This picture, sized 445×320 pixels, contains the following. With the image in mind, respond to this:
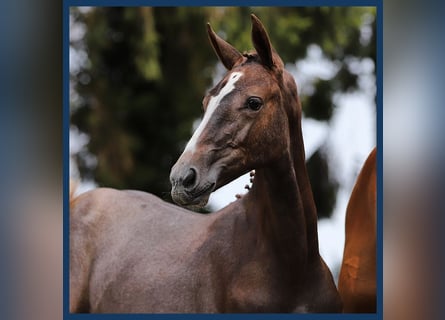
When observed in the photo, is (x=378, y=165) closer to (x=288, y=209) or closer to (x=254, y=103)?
(x=288, y=209)

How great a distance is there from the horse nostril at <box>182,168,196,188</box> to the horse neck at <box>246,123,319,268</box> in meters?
0.34

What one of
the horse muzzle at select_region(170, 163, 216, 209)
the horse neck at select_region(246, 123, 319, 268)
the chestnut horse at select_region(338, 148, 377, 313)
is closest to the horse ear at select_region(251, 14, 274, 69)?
the horse neck at select_region(246, 123, 319, 268)

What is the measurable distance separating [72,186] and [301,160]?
1247mm

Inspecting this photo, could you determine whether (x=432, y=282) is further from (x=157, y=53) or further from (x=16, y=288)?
(x=157, y=53)

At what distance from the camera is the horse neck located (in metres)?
3.10

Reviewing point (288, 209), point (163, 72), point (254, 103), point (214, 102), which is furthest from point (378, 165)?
point (163, 72)

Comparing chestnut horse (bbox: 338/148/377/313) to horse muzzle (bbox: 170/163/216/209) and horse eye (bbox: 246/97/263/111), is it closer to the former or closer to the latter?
horse eye (bbox: 246/97/263/111)

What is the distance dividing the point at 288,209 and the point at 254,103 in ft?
1.48

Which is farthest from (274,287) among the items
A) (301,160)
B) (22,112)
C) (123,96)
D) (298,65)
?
(123,96)

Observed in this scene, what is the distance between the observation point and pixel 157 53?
5414 mm

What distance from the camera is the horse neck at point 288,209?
3096 mm

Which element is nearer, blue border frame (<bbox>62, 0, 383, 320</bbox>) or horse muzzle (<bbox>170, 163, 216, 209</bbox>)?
horse muzzle (<bbox>170, 163, 216, 209</bbox>)

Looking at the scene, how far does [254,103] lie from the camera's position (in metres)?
2.96

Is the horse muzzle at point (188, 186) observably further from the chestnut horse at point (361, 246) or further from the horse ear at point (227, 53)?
the chestnut horse at point (361, 246)
